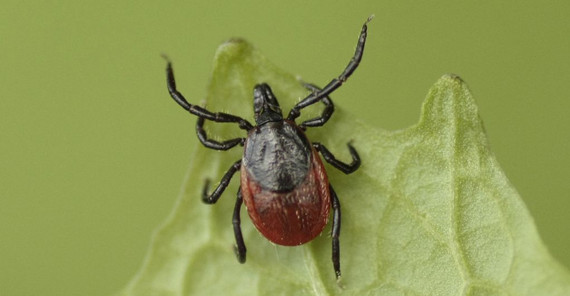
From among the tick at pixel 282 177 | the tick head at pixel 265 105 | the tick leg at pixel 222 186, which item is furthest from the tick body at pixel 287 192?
the tick head at pixel 265 105

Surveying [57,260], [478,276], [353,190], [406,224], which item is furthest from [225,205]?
[57,260]

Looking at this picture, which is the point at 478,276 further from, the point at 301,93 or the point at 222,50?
the point at 222,50

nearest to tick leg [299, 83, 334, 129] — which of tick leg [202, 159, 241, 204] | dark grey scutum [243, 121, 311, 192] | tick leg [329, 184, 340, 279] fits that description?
dark grey scutum [243, 121, 311, 192]

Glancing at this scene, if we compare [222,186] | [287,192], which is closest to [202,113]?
[222,186]

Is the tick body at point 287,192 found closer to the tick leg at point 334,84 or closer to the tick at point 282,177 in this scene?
the tick at point 282,177

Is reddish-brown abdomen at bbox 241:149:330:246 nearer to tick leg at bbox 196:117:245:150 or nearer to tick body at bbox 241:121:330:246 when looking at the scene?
tick body at bbox 241:121:330:246
